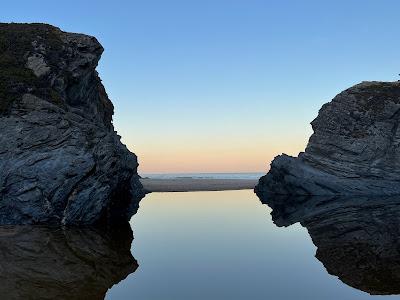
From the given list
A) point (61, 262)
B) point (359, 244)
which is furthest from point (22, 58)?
point (359, 244)

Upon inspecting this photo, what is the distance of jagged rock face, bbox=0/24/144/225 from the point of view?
3116 centimetres

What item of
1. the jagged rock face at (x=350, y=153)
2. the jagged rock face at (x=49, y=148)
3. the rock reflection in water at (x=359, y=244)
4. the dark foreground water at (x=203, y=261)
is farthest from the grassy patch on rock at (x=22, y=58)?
the jagged rock face at (x=350, y=153)

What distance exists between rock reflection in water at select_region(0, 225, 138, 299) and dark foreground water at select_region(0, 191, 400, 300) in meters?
0.04

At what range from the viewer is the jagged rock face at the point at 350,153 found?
65688 mm

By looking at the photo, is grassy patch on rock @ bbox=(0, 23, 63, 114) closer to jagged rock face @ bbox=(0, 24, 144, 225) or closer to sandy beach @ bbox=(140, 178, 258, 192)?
jagged rock face @ bbox=(0, 24, 144, 225)

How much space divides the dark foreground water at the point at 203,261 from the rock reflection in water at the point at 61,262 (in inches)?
1.4

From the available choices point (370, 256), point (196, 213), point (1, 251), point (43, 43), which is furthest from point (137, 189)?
point (370, 256)

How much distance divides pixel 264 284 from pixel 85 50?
34930mm

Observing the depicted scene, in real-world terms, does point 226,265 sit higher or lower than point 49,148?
lower

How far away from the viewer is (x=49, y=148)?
1277 inches

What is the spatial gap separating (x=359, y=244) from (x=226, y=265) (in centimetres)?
906

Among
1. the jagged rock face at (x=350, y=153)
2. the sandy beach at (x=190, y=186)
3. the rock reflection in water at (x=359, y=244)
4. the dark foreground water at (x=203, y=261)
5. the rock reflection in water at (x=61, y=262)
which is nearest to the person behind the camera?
the rock reflection in water at (x=61, y=262)

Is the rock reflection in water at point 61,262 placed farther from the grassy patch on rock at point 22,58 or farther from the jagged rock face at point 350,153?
the jagged rock face at point 350,153

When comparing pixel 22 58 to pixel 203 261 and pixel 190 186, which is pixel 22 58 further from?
pixel 190 186
